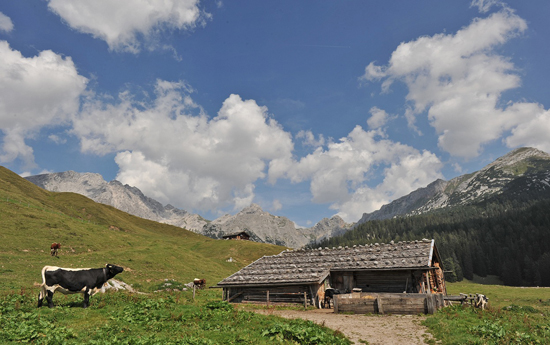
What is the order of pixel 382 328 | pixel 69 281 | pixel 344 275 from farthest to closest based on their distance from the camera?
1. pixel 344 275
2. pixel 382 328
3. pixel 69 281

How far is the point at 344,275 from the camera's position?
107 feet

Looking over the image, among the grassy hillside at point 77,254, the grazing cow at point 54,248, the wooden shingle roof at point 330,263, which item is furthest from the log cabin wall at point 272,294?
the grazing cow at point 54,248

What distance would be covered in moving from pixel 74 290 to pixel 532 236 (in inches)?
7374

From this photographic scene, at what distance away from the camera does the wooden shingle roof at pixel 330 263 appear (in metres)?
30.1

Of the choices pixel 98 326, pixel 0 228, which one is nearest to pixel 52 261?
pixel 0 228

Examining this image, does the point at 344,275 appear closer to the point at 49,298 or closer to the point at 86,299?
the point at 86,299

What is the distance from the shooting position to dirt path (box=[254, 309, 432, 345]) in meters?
15.4

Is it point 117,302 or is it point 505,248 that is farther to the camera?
point 505,248

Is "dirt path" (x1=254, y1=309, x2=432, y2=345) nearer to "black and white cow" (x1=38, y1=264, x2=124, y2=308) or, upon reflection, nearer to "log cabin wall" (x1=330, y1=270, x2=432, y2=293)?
"log cabin wall" (x1=330, y1=270, x2=432, y2=293)

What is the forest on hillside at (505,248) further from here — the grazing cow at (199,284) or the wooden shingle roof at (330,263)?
the grazing cow at (199,284)

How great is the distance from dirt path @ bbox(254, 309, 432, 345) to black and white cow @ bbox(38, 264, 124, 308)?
14.3 meters

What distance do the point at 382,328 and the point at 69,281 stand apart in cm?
1924

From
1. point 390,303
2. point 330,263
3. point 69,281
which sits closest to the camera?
point 69,281

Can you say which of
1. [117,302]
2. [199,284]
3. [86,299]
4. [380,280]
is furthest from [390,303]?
[199,284]
